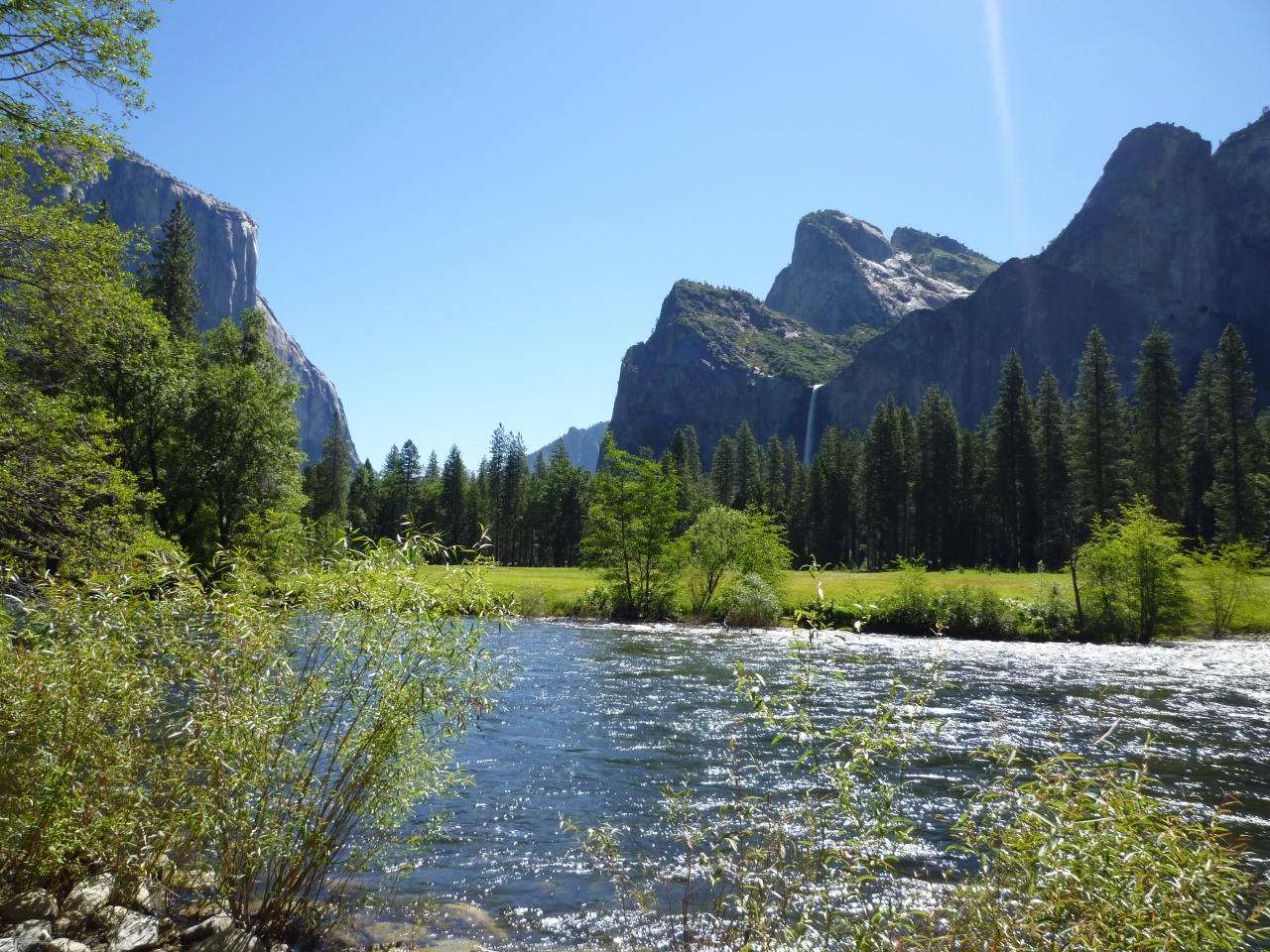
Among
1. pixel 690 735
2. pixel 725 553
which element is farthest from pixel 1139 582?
pixel 690 735

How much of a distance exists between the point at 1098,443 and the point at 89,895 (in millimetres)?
68828

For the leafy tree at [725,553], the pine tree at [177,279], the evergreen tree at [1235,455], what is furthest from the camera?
the evergreen tree at [1235,455]

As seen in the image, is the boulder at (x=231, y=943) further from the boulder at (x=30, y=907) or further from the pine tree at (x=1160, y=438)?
the pine tree at (x=1160, y=438)

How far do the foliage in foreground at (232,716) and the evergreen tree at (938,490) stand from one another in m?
83.9

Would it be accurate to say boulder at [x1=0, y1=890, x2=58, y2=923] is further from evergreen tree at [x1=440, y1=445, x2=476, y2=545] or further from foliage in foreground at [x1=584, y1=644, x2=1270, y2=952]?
evergreen tree at [x1=440, y1=445, x2=476, y2=545]

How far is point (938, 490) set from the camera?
84125mm

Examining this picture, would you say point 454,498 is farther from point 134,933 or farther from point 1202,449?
point 134,933

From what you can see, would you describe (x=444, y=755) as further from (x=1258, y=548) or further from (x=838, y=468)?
(x=838, y=468)

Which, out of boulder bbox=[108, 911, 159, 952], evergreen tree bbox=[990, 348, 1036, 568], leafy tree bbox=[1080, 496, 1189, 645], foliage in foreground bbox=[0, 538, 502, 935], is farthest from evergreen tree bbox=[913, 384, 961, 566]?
boulder bbox=[108, 911, 159, 952]

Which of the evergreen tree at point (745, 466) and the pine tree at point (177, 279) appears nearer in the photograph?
the pine tree at point (177, 279)

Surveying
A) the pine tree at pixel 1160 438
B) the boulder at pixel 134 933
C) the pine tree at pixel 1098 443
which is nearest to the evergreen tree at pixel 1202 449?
the pine tree at pixel 1160 438

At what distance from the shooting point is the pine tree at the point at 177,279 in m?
41.9

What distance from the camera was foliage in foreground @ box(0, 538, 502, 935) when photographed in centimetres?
580

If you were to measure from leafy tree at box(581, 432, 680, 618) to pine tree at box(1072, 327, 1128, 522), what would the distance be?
3651 cm
